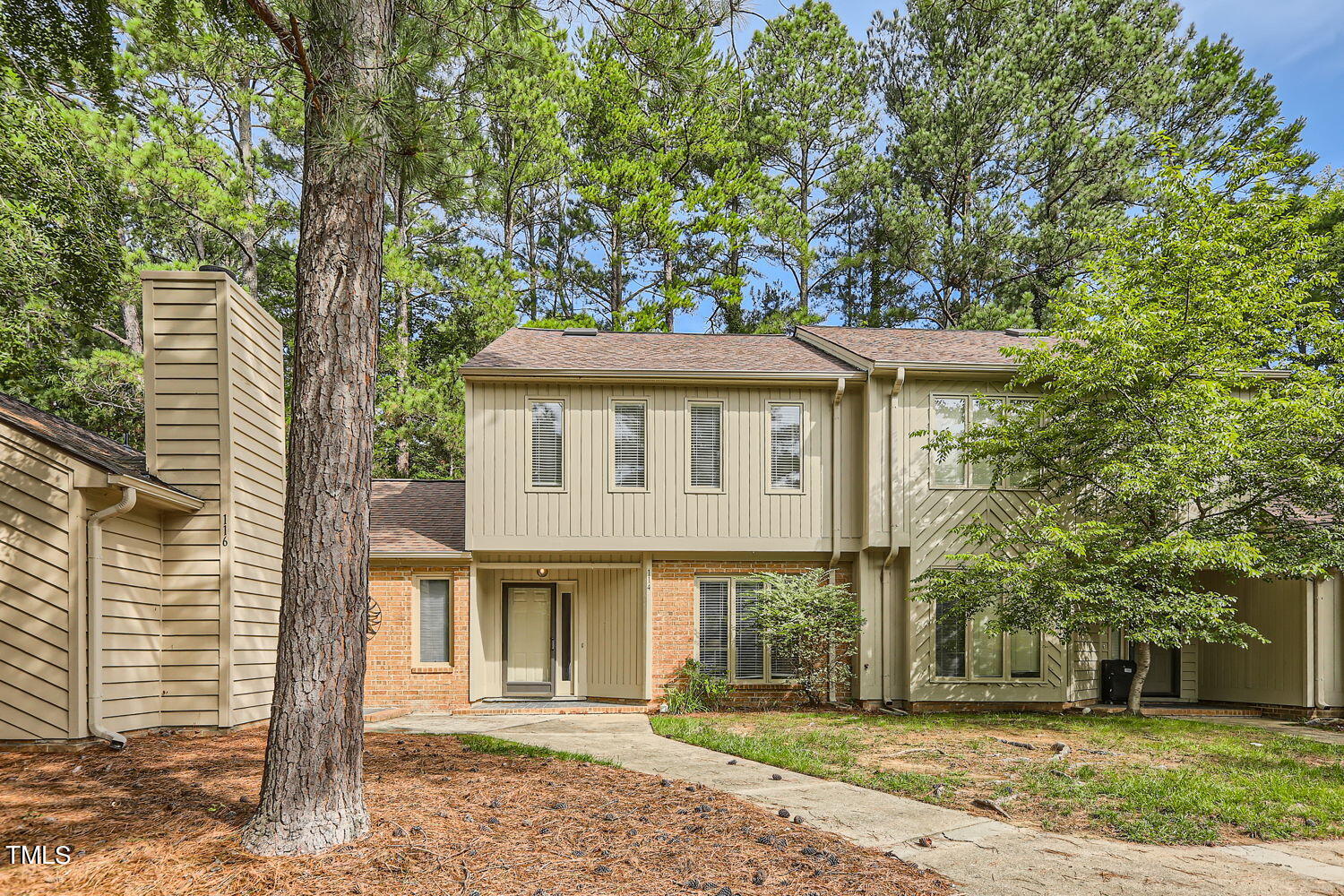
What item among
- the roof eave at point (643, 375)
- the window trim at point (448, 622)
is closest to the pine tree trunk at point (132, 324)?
the window trim at point (448, 622)

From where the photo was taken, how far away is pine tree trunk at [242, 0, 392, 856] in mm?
4035

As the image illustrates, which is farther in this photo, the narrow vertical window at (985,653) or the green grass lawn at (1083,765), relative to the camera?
the narrow vertical window at (985,653)

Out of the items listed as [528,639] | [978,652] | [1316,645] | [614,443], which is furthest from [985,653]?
[528,639]

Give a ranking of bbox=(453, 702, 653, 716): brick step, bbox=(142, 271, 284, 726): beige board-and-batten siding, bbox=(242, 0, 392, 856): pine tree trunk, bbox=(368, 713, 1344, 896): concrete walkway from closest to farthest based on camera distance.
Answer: bbox=(242, 0, 392, 856): pine tree trunk < bbox=(368, 713, 1344, 896): concrete walkway < bbox=(142, 271, 284, 726): beige board-and-batten siding < bbox=(453, 702, 653, 716): brick step

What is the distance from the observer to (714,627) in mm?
11641

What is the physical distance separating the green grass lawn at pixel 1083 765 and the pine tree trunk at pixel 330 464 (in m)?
4.19

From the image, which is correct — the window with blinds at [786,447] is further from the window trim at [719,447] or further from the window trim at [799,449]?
the window trim at [719,447]

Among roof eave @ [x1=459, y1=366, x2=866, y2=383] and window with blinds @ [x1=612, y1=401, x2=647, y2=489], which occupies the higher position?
roof eave @ [x1=459, y1=366, x2=866, y2=383]

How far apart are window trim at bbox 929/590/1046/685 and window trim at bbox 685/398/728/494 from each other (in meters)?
3.42

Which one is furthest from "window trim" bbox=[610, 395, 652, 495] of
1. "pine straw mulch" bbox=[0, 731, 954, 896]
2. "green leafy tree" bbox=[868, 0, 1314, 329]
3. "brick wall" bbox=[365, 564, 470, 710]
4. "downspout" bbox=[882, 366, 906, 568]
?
"green leafy tree" bbox=[868, 0, 1314, 329]

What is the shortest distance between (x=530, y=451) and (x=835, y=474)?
14.2ft

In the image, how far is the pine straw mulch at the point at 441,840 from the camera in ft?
12.0

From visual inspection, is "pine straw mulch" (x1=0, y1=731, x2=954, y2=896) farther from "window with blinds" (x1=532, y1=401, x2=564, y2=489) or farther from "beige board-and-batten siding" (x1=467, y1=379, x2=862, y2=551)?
"window with blinds" (x1=532, y1=401, x2=564, y2=489)

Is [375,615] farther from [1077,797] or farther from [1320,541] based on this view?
[1320,541]
